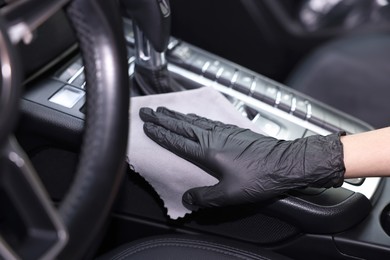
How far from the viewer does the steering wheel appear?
0.45m

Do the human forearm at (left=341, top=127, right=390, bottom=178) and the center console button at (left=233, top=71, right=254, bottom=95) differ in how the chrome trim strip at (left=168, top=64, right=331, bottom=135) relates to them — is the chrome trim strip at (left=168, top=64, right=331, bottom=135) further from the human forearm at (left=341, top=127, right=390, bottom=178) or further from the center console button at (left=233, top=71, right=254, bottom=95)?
the human forearm at (left=341, top=127, right=390, bottom=178)

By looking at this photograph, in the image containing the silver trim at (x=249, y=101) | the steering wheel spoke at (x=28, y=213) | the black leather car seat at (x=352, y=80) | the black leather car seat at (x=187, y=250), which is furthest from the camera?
the black leather car seat at (x=352, y=80)

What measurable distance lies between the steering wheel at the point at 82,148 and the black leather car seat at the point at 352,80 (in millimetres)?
808

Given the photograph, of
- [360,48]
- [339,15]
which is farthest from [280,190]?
[339,15]

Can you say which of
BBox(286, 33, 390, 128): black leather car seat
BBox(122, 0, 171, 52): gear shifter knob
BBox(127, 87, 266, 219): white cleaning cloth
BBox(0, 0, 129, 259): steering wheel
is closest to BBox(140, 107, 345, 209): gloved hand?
BBox(127, 87, 266, 219): white cleaning cloth

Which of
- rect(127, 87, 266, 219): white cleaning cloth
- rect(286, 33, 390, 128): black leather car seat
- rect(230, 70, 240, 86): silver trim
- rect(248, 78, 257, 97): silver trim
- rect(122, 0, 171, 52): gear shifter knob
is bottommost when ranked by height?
rect(286, 33, 390, 128): black leather car seat

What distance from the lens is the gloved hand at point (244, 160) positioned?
31.5 inches

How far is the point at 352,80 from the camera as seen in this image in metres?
1.31

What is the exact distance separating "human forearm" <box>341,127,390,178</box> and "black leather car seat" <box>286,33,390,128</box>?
15.7 inches

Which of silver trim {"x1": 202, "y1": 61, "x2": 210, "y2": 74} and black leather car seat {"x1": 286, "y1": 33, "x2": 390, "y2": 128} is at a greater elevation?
silver trim {"x1": 202, "y1": 61, "x2": 210, "y2": 74}

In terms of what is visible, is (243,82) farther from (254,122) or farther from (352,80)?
(352,80)

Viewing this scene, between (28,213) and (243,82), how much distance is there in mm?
624

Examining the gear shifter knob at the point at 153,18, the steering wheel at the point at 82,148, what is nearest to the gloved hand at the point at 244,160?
the gear shifter knob at the point at 153,18

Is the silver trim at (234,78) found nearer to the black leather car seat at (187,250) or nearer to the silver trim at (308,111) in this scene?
the silver trim at (308,111)
